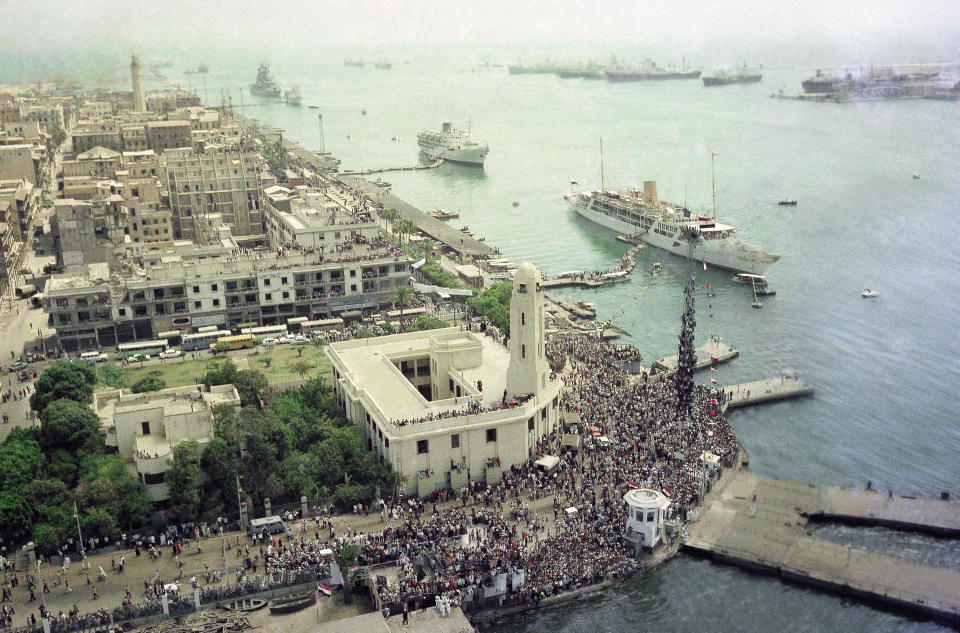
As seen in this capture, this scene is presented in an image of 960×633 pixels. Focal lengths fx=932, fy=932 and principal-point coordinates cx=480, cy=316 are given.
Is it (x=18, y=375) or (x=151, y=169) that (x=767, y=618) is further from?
(x=151, y=169)

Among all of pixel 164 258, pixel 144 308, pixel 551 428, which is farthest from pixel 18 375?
pixel 551 428

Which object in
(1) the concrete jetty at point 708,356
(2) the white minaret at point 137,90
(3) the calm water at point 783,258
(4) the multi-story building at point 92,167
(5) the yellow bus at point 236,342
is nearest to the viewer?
(3) the calm water at point 783,258

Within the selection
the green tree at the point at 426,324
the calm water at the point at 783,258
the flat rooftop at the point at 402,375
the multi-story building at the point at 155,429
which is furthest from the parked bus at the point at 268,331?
the calm water at the point at 783,258

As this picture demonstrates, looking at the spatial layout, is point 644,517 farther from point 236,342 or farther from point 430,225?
point 430,225

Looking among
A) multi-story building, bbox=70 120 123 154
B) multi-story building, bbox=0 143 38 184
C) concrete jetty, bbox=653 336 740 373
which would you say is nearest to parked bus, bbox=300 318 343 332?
concrete jetty, bbox=653 336 740 373

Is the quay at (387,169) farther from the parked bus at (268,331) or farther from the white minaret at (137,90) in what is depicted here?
the parked bus at (268,331)
